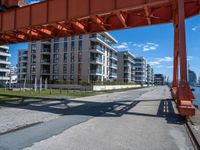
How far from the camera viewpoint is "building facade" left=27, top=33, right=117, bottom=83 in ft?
194

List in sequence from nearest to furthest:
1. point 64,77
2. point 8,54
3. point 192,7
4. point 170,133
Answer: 1. point 170,133
2. point 192,7
3. point 64,77
4. point 8,54

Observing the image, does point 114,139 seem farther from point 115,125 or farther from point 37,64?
point 37,64

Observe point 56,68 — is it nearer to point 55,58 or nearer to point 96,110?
point 55,58

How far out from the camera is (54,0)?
16.0 metres

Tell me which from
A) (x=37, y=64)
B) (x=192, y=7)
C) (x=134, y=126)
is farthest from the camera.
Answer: (x=37, y=64)

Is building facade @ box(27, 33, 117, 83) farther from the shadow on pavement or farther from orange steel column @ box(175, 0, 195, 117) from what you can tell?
orange steel column @ box(175, 0, 195, 117)

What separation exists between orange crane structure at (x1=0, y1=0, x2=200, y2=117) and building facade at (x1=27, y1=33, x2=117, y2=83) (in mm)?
39066

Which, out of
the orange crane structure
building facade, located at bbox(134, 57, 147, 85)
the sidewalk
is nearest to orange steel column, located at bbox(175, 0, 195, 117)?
the orange crane structure

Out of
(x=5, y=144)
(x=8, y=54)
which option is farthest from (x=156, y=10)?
(x=8, y=54)

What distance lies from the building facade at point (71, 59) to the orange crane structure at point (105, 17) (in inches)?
1538

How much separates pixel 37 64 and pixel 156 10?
184ft

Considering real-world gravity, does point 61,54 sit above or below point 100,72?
above

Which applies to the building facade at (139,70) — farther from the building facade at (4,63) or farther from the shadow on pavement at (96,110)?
the shadow on pavement at (96,110)

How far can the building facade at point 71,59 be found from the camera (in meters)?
59.0
